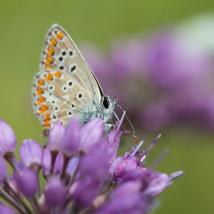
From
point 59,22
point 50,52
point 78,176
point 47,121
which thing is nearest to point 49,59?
point 50,52

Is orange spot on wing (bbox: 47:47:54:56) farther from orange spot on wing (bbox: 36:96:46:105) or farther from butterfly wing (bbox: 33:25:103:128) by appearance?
orange spot on wing (bbox: 36:96:46:105)

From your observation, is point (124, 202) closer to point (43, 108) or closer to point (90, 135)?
point (90, 135)

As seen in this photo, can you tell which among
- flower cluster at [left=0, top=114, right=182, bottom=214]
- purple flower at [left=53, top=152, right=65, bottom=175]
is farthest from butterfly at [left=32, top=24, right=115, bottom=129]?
purple flower at [left=53, top=152, right=65, bottom=175]

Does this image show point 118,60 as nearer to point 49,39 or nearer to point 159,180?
point 49,39

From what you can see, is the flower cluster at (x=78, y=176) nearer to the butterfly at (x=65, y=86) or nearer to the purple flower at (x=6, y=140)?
the purple flower at (x=6, y=140)

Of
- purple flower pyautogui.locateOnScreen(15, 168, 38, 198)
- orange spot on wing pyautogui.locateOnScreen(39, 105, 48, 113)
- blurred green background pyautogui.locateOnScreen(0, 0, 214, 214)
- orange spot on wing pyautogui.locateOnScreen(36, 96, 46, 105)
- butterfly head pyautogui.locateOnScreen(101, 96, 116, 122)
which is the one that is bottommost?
purple flower pyautogui.locateOnScreen(15, 168, 38, 198)

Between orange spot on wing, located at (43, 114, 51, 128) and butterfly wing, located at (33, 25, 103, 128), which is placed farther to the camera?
butterfly wing, located at (33, 25, 103, 128)

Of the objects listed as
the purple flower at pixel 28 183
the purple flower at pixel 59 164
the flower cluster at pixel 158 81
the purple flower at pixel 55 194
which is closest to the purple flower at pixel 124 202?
the purple flower at pixel 55 194
